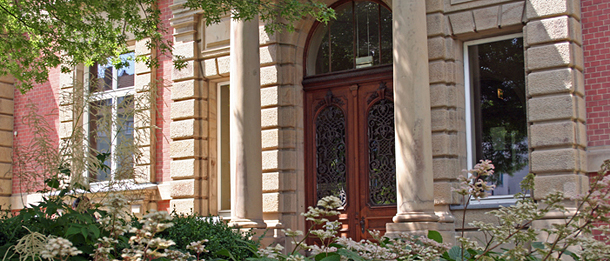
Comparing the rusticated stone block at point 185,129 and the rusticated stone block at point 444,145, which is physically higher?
the rusticated stone block at point 185,129

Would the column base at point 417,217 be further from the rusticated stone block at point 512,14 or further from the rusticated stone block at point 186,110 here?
the rusticated stone block at point 186,110

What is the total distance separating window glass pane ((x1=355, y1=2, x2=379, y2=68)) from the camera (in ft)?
35.7

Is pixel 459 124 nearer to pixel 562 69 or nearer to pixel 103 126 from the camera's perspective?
pixel 562 69

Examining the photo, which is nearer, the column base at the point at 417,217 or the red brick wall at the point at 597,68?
the column base at the point at 417,217

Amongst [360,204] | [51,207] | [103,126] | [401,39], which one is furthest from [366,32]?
[51,207]

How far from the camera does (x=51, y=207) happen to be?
4.17 meters

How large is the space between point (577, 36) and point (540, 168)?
200 centimetres

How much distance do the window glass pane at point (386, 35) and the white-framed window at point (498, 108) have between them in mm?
1343

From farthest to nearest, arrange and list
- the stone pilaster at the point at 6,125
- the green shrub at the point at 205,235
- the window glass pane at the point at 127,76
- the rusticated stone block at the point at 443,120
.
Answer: the stone pilaster at the point at 6,125 → the window glass pane at the point at 127,76 → the rusticated stone block at the point at 443,120 → the green shrub at the point at 205,235

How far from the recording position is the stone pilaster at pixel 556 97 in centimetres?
858

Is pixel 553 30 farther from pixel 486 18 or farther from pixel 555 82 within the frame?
pixel 486 18

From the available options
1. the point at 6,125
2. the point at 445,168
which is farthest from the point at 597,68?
the point at 6,125

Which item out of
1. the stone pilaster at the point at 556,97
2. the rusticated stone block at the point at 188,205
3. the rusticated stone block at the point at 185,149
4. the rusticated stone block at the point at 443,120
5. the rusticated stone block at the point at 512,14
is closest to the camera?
the stone pilaster at the point at 556,97

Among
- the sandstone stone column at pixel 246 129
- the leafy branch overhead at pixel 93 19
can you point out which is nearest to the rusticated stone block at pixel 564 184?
the leafy branch overhead at pixel 93 19
